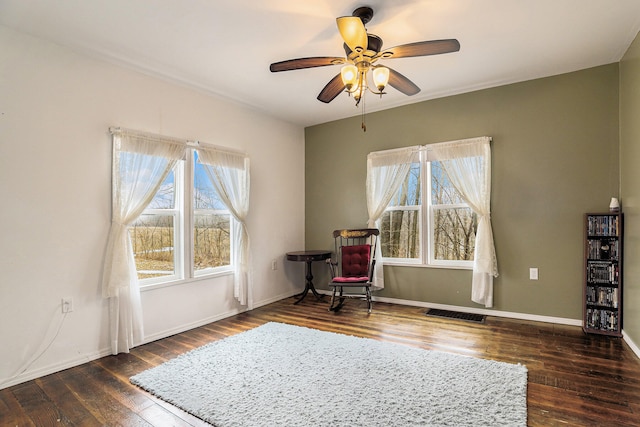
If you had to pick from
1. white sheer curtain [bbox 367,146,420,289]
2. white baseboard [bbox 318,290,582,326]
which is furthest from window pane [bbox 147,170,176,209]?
white baseboard [bbox 318,290,582,326]

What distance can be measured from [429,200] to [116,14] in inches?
152

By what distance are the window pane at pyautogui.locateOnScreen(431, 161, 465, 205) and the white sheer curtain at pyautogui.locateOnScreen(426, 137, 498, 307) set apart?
0.18 m

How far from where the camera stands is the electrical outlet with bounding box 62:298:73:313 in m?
2.84

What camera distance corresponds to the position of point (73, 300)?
2.90m

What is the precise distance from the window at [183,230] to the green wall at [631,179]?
4201mm

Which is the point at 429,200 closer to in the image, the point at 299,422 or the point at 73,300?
the point at 299,422

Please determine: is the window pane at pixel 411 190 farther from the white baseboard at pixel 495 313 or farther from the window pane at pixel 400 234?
the white baseboard at pixel 495 313

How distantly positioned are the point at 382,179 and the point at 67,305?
12.5 ft

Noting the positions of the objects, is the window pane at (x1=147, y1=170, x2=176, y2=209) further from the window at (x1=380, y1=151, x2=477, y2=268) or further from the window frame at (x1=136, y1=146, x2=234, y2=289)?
the window at (x1=380, y1=151, x2=477, y2=268)

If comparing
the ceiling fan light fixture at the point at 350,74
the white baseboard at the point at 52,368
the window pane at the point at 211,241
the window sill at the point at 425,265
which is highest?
the ceiling fan light fixture at the point at 350,74

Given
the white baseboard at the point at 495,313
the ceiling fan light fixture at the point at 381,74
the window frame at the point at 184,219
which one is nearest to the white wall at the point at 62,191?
the window frame at the point at 184,219

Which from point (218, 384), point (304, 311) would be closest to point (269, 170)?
point (304, 311)

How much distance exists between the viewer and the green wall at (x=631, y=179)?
292 centimetres

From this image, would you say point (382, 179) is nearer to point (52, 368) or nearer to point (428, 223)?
point (428, 223)
